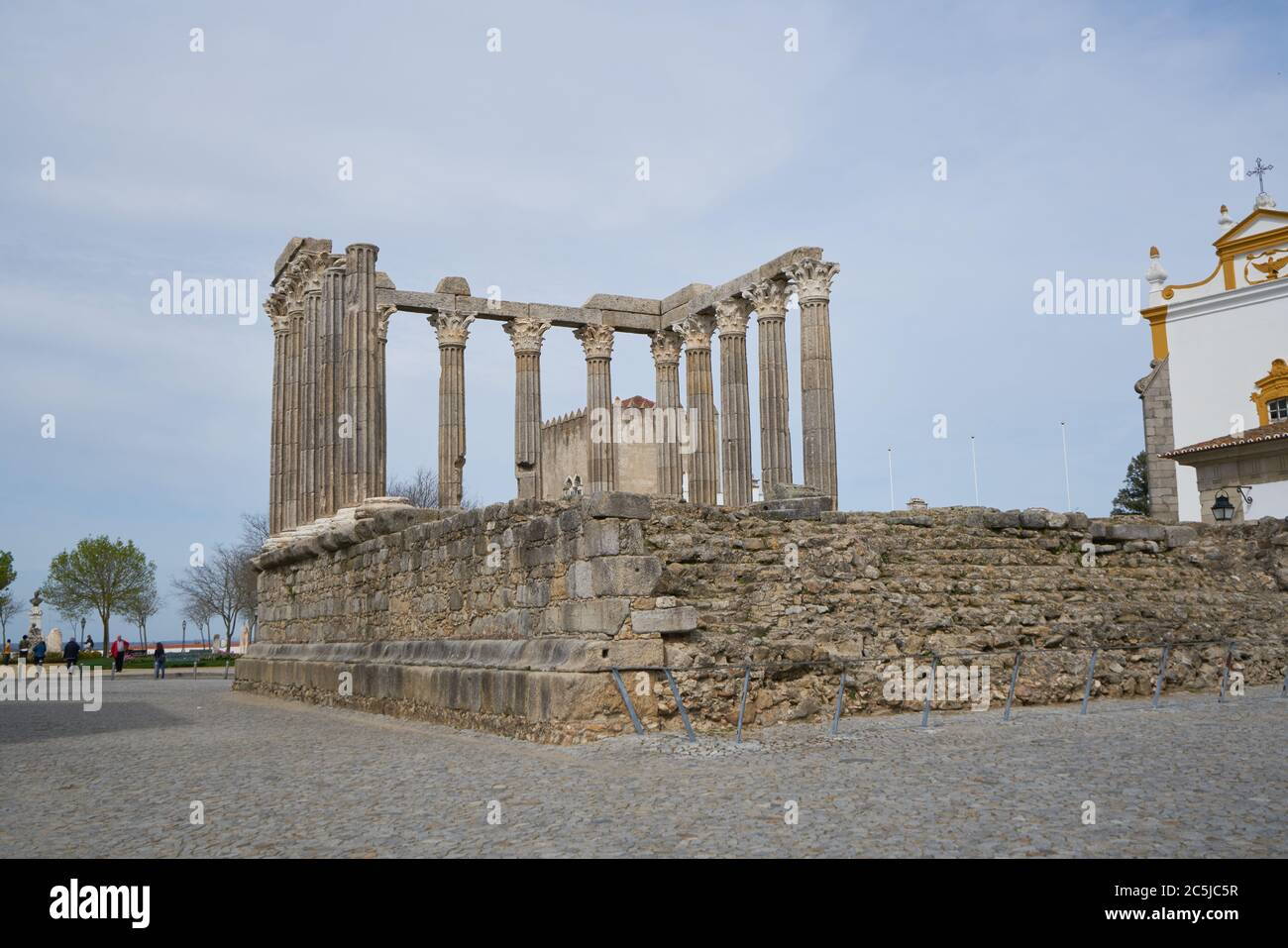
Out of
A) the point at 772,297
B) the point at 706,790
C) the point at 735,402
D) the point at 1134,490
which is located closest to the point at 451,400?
the point at 735,402

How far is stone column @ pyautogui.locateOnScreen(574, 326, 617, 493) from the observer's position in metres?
25.8

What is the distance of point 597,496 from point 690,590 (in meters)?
1.23

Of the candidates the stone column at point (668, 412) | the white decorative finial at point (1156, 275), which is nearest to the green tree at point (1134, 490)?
the white decorative finial at point (1156, 275)

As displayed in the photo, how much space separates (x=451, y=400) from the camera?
24250 millimetres

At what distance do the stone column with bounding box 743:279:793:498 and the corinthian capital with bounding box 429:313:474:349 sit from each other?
632 centimetres

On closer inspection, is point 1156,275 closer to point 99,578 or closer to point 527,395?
point 527,395

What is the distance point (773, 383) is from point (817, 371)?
129cm

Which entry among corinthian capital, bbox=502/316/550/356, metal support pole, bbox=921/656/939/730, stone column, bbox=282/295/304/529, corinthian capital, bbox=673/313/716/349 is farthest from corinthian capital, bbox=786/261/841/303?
metal support pole, bbox=921/656/939/730

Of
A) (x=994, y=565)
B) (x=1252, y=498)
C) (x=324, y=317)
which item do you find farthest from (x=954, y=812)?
(x=1252, y=498)

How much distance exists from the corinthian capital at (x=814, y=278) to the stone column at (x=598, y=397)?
220 inches

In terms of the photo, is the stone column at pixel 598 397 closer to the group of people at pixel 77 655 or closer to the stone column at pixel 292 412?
the stone column at pixel 292 412

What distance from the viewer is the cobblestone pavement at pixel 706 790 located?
5.67 meters

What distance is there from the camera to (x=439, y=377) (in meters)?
24.5

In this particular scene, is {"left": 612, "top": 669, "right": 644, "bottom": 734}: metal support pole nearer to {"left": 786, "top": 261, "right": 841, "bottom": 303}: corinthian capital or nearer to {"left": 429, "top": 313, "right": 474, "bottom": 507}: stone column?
{"left": 786, "top": 261, "right": 841, "bottom": 303}: corinthian capital
